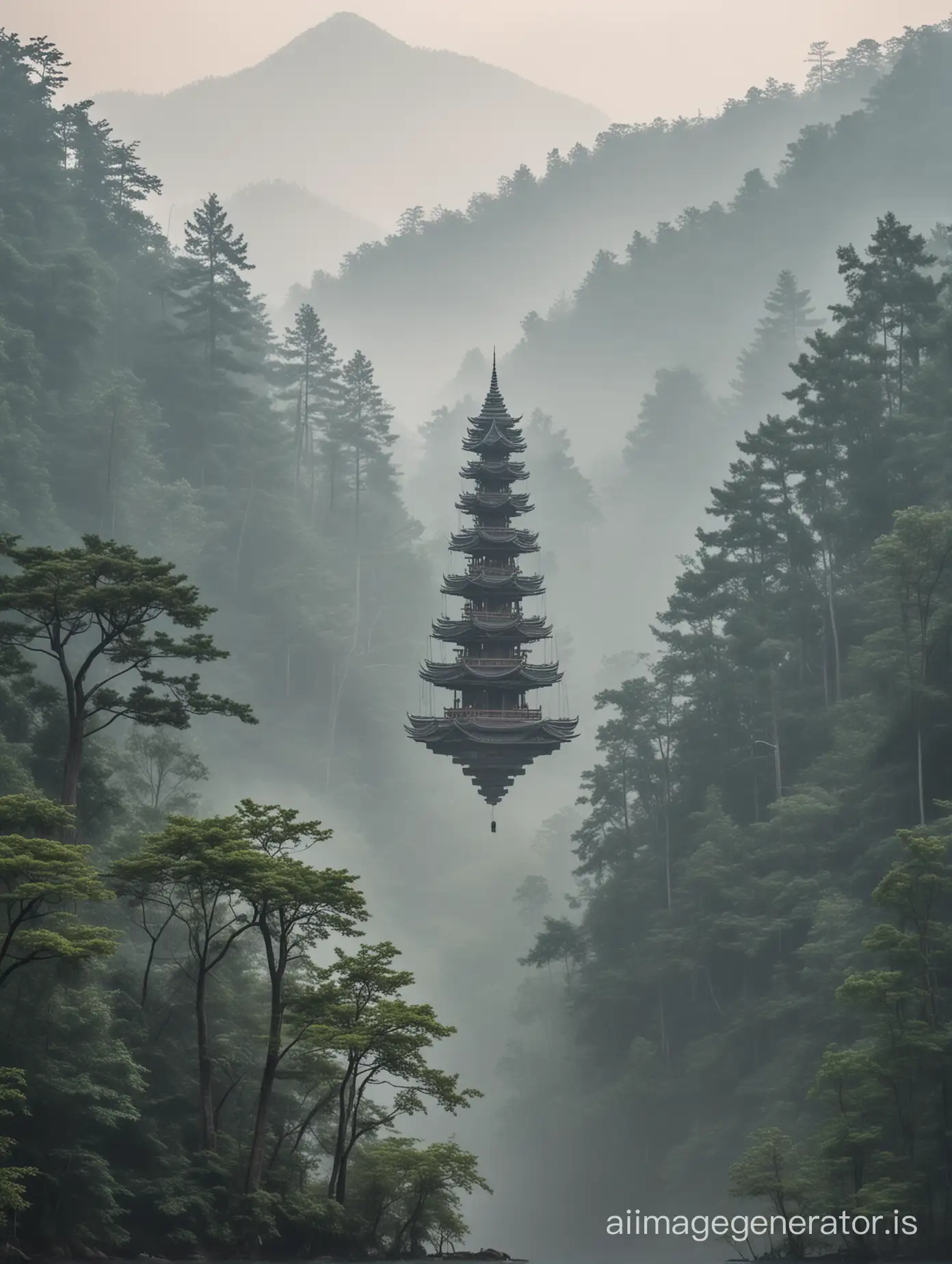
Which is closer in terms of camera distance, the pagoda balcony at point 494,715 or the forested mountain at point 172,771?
the forested mountain at point 172,771

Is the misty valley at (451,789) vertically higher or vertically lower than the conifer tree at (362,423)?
lower

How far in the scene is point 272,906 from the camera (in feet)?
108

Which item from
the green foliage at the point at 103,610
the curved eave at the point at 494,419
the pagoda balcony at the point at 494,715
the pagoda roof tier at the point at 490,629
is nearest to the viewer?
the green foliage at the point at 103,610

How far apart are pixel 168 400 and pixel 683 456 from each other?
151ft

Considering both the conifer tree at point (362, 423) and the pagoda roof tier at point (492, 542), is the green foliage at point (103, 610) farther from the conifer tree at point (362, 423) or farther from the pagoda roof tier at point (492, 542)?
the conifer tree at point (362, 423)

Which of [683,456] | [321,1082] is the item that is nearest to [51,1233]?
[321,1082]

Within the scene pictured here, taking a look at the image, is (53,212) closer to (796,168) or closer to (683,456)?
(683,456)

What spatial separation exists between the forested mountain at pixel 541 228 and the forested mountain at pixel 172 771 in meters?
84.1

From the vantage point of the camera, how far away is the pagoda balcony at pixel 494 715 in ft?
146

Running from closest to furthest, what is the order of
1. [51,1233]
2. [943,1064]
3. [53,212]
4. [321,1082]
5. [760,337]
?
[51,1233] → [943,1064] → [321,1082] → [53,212] → [760,337]

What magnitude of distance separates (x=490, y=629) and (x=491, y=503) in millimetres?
4432

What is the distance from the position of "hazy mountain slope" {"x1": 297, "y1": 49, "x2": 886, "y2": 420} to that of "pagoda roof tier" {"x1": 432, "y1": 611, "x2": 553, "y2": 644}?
11741 cm

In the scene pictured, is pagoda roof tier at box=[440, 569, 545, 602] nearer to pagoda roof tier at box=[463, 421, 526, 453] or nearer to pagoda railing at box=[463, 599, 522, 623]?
pagoda railing at box=[463, 599, 522, 623]

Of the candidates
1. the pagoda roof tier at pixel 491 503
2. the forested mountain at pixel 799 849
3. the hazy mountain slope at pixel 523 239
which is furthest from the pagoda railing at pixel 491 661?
the hazy mountain slope at pixel 523 239
